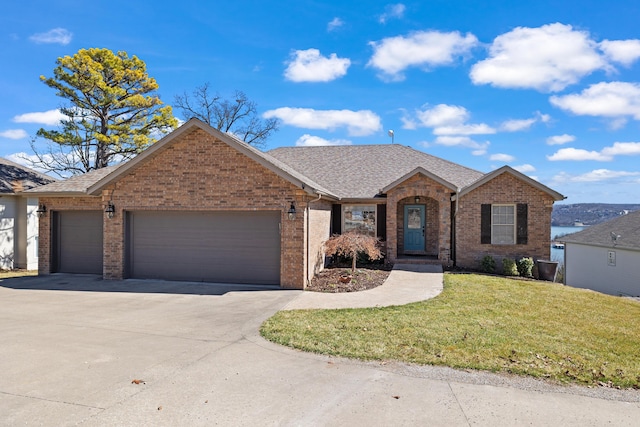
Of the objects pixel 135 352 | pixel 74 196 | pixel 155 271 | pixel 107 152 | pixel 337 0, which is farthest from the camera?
pixel 107 152

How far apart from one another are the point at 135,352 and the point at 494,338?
5.86 metres

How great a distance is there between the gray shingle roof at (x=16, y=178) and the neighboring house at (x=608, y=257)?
29.9 metres

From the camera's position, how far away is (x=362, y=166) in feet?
64.4

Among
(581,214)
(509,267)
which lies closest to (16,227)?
(509,267)

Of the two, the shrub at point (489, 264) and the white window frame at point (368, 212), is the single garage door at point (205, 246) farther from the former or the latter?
the shrub at point (489, 264)

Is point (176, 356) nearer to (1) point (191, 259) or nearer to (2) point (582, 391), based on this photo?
(2) point (582, 391)

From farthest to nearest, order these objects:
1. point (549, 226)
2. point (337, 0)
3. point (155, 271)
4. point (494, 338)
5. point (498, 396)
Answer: point (549, 226)
point (155, 271)
point (337, 0)
point (494, 338)
point (498, 396)

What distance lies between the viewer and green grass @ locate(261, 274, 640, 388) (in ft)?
18.2

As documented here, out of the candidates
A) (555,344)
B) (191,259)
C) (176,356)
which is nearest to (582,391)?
(555,344)

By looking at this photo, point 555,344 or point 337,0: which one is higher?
point 337,0

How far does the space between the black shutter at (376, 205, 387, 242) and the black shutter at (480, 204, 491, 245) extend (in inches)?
148

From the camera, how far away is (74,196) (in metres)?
13.9

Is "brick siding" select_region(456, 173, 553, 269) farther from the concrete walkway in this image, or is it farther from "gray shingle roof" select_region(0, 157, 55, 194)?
"gray shingle roof" select_region(0, 157, 55, 194)

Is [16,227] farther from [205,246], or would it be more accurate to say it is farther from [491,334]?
[491,334]
